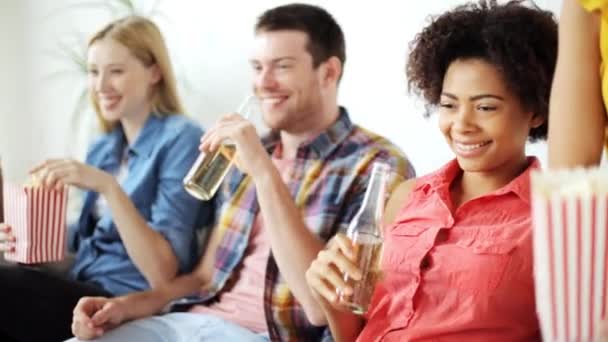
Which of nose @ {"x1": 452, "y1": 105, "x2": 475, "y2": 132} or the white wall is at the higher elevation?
the white wall

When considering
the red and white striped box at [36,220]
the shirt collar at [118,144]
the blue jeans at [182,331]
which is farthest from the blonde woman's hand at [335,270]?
the shirt collar at [118,144]

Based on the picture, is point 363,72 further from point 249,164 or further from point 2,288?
point 2,288

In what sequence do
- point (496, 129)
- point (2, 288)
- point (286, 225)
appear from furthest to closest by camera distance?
1. point (2, 288)
2. point (286, 225)
3. point (496, 129)

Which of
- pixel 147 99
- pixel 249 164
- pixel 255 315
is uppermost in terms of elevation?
pixel 147 99

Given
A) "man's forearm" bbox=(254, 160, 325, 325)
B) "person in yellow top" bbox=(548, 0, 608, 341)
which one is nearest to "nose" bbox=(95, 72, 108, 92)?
"man's forearm" bbox=(254, 160, 325, 325)

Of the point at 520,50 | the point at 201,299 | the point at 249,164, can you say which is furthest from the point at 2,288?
the point at 520,50

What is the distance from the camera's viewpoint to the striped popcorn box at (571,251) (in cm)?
71

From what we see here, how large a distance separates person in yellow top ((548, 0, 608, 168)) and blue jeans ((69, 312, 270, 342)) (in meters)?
0.75

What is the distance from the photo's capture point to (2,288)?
1696 mm

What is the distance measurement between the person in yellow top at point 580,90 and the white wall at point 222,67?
52 cm

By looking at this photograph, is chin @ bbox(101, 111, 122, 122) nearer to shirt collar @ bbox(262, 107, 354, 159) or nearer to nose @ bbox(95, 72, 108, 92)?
nose @ bbox(95, 72, 108, 92)

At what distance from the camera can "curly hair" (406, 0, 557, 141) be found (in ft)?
3.70

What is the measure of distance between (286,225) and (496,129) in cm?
43

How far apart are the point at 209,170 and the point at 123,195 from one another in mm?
293
